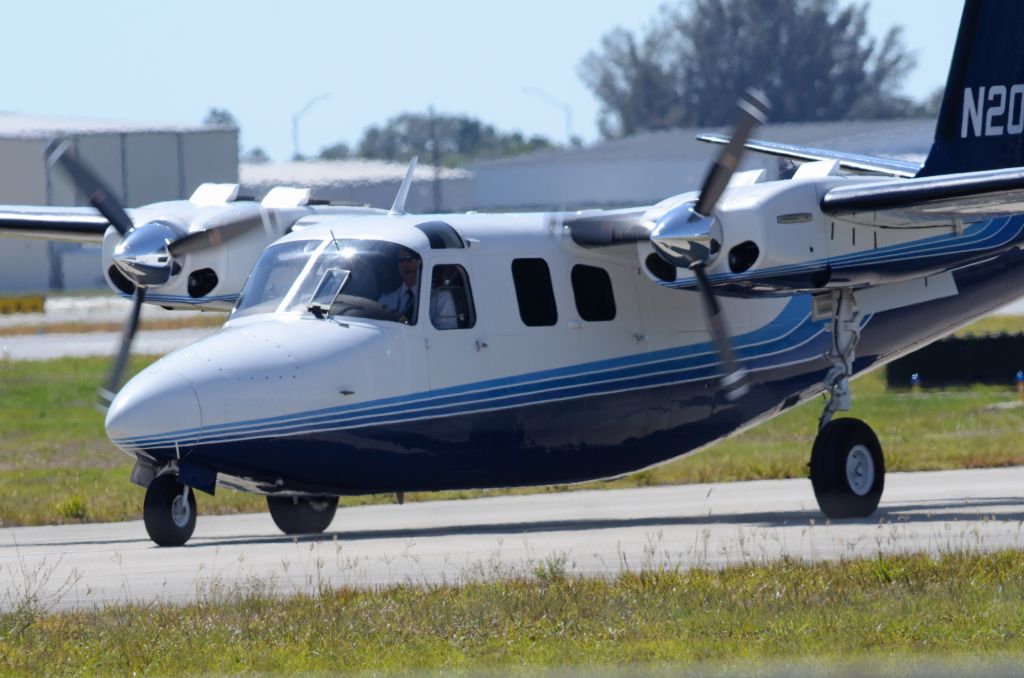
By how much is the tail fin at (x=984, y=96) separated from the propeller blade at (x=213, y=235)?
7474 millimetres

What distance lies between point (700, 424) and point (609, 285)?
1.94 meters

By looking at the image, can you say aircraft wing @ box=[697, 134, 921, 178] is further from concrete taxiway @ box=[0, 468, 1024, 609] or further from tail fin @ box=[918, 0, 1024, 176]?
concrete taxiway @ box=[0, 468, 1024, 609]

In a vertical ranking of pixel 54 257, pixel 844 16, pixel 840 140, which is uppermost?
pixel 844 16

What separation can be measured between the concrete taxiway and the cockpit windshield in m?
→ 2.22

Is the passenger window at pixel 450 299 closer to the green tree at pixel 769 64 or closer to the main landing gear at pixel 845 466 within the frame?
the main landing gear at pixel 845 466

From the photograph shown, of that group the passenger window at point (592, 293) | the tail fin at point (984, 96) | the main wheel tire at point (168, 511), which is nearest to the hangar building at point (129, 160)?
the tail fin at point (984, 96)

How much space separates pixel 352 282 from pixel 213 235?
2.86 meters

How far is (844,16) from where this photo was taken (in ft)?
341

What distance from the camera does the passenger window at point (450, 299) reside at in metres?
16.4

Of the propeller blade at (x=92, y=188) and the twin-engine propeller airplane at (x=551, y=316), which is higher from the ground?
the propeller blade at (x=92, y=188)

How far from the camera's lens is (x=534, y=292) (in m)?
17.2

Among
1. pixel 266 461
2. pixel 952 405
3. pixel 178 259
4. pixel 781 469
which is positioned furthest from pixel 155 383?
pixel 952 405

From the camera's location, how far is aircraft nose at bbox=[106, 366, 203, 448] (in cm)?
1470

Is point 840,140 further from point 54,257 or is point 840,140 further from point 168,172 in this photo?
point 54,257
